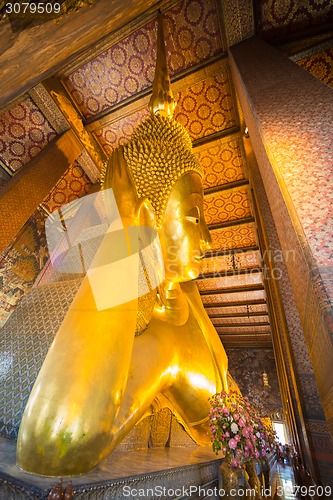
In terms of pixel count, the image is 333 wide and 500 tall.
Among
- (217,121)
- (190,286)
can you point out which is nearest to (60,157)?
(217,121)

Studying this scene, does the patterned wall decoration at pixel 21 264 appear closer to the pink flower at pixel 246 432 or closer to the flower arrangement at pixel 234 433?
the flower arrangement at pixel 234 433

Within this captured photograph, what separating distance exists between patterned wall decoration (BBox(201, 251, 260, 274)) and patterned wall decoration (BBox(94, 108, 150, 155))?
3147mm

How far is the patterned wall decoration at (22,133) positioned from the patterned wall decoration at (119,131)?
0.70 m

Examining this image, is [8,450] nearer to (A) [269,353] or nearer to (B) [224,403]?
(B) [224,403]

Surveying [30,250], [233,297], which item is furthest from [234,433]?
[233,297]

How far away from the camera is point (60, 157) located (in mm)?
3357

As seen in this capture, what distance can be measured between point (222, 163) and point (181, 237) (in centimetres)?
281

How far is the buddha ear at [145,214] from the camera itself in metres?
1.38

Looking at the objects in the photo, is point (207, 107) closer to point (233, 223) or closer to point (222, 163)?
point (222, 163)

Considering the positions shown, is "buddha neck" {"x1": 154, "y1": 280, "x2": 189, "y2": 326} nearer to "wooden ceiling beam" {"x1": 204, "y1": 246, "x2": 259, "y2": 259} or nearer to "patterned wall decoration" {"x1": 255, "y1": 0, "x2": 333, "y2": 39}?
"patterned wall decoration" {"x1": 255, "y1": 0, "x2": 333, "y2": 39}

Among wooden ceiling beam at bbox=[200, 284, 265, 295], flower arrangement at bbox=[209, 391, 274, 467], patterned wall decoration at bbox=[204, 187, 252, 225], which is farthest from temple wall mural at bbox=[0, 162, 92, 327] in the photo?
wooden ceiling beam at bbox=[200, 284, 265, 295]

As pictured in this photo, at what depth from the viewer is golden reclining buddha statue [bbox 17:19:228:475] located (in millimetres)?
733

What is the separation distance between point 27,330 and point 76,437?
0.85 meters

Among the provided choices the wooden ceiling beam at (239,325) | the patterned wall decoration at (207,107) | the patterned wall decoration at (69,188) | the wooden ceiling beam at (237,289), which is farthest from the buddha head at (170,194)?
the wooden ceiling beam at (239,325)
